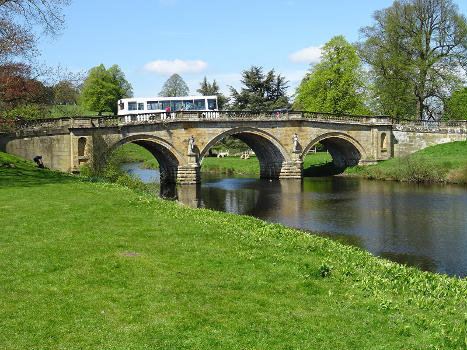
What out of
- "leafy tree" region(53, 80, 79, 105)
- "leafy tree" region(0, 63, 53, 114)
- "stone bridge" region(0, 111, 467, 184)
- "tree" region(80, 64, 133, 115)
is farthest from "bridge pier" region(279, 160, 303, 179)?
"tree" region(80, 64, 133, 115)

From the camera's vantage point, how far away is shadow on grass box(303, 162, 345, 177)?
53.2 m

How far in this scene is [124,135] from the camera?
1513 inches

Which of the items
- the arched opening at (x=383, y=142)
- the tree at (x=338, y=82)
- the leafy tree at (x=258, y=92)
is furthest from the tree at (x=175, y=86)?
the arched opening at (x=383, y=142)

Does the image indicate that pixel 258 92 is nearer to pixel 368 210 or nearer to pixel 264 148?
pixel 264 148

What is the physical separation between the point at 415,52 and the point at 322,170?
16.6 metres

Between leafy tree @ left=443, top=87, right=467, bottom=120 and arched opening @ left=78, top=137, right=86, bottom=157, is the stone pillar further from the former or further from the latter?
leafy tree @ left=443, top=87, right=467, bottom=120

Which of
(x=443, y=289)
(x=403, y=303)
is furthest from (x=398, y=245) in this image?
(x=403, y=303)

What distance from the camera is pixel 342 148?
173ft

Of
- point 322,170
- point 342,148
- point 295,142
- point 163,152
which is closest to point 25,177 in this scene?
point 163,152

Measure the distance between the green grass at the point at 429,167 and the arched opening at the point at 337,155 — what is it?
1.97 m

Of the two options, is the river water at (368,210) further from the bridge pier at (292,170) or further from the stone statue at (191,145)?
the stone statue at (191,145)

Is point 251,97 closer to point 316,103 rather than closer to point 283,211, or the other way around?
point 316,103

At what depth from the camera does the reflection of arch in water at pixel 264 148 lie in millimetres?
43781

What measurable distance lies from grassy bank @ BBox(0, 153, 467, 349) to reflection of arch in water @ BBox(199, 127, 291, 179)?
30.1 metres
